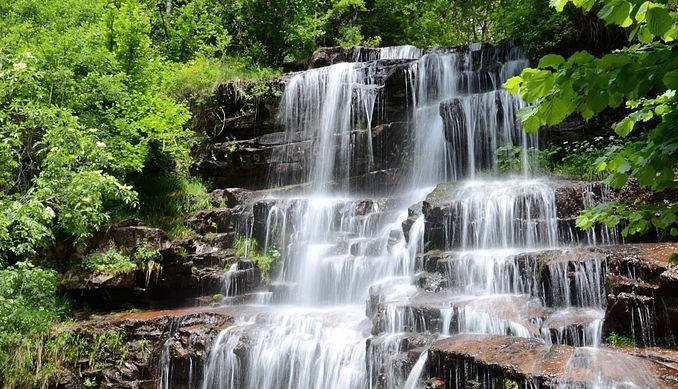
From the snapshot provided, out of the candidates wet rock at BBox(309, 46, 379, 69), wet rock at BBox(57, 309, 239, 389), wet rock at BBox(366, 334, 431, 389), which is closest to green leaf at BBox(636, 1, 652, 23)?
wet rock at BBox(366, 334, 431, 389)

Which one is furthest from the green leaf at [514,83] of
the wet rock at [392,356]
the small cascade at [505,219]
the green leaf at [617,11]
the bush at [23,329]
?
the bush at [23,329]

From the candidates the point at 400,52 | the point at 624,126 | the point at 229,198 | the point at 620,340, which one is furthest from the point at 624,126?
the point at 400,52

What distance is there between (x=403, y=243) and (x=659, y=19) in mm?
8553

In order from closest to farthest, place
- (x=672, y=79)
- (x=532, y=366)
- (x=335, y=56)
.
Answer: (x=672, y=79) < (x=532, y=366) < (x=335, y=56)

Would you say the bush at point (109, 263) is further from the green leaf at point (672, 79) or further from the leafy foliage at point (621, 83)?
the green leaf at point (672, 79)

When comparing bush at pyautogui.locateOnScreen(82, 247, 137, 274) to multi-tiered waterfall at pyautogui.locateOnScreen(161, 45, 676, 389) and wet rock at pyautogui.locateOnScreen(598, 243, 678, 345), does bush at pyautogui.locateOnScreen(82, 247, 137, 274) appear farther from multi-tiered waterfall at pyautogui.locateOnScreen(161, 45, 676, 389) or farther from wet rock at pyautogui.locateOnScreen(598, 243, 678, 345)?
wet rock at pyautogui.locateOnScreen(598, 243, 678, 345)

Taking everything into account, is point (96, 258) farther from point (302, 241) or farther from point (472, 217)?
point (472, 217)

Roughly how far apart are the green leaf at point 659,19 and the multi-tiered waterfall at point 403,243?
4000mm

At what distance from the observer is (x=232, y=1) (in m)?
20.6

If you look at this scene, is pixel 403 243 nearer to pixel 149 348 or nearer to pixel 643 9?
pixel 149 348

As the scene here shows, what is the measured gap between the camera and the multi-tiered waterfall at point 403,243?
278 inches

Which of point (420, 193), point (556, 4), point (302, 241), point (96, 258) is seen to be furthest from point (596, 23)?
point (96, 258)

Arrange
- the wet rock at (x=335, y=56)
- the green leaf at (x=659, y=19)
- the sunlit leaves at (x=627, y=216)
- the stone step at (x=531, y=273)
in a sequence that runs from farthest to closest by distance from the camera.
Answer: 1. the wet rock at (x=335, y=56)
2. the stone step at (x=531, y=273)
3. the sunlit leaves at (x=627, y=216)
4. the green leaf at (x=659, y=19)

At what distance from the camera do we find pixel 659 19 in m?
1.99
